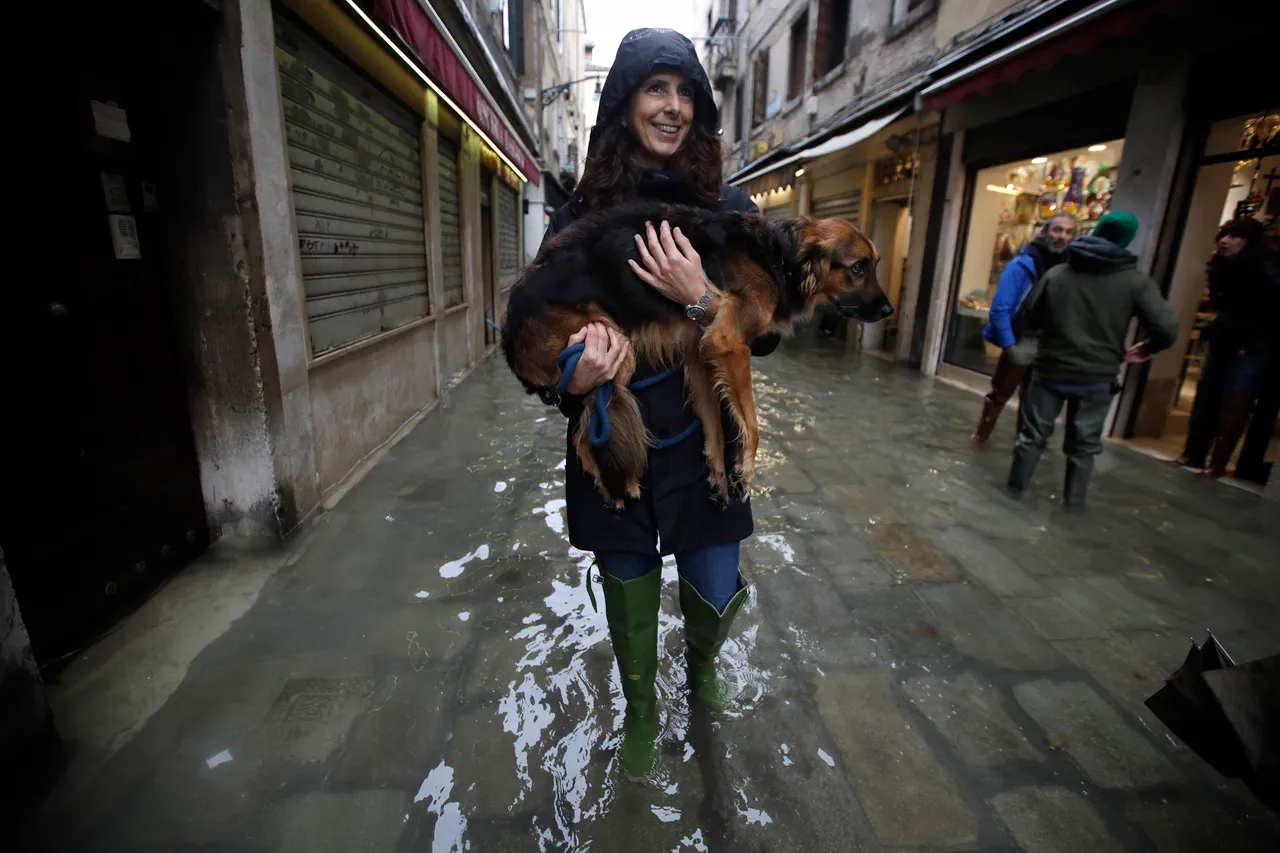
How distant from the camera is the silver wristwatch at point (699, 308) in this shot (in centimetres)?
180

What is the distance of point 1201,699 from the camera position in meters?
1.52

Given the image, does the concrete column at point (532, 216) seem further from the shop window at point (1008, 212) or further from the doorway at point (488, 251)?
the shop window at point (1008, 212)

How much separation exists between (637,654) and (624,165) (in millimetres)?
1637

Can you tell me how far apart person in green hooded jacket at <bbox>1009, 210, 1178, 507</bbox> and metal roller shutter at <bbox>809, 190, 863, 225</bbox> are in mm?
8091

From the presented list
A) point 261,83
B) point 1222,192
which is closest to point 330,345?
point 261,83

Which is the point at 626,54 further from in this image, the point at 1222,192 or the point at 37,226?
the point at 1222,192

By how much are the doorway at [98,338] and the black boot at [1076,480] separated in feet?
18.6

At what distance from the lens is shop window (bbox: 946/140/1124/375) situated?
22.4 ft

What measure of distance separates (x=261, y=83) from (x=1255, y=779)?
187 inches

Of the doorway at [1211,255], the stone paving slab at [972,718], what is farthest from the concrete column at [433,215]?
the doorway at [1211,255]

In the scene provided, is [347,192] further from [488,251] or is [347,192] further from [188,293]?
[488,251]

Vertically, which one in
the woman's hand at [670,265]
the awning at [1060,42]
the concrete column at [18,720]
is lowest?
the concrete column at [18,720]

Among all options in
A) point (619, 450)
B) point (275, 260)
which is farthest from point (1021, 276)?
point (275, 260)

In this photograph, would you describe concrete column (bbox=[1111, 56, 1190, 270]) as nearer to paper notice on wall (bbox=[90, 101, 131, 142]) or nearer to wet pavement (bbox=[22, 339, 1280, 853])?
wet pavement (bbox=[22, 339, 1280, 853])
